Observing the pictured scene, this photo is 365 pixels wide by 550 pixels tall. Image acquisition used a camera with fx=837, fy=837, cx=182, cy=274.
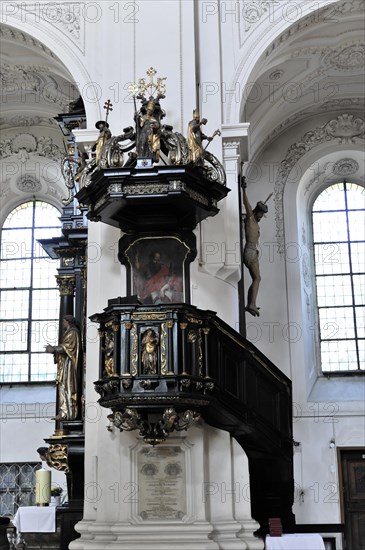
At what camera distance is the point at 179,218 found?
9.52 meters

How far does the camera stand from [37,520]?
10477 mm

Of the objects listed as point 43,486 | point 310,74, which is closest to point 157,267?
point 43,486

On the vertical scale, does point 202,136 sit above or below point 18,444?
above

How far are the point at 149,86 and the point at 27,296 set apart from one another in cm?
688

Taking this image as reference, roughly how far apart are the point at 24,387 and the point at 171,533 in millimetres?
6667

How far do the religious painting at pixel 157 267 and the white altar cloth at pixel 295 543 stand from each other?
2.81 metres

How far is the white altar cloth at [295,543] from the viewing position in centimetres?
895

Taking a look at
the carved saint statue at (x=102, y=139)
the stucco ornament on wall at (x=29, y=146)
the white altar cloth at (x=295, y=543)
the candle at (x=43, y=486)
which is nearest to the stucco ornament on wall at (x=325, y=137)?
the stucco ornament on wall at (x=29, y=146)

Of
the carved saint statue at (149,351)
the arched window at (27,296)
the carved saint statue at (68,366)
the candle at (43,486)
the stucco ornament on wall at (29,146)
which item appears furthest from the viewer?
the stucco ornament on wall at (29,146)

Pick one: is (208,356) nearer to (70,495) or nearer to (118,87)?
(70,495)

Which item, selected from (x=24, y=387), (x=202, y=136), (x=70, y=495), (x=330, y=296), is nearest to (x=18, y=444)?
(x=24, y=387)

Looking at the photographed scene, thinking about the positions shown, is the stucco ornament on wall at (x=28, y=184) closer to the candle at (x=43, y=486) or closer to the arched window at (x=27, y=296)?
the arched window at (x=27, y=296)

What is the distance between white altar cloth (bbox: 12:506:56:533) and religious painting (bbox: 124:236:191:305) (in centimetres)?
310

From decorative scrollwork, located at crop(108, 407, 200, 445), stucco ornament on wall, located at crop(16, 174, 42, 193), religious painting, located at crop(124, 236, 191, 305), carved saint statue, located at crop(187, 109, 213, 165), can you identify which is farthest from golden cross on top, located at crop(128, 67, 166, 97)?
stucco ornament on wall, located at crop(16, 174, 42, 193)
